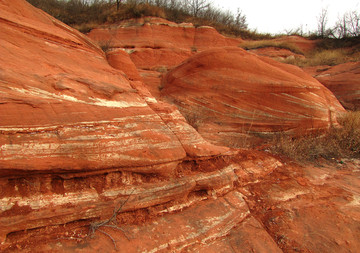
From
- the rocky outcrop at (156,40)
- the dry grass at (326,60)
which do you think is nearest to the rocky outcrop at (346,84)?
the dry grass at (326,60)

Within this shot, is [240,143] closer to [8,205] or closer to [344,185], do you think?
[344,185]

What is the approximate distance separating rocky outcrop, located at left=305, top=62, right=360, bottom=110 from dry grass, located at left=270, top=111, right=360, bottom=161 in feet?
8.81

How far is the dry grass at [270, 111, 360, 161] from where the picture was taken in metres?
4.09

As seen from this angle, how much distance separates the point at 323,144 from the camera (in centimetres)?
442

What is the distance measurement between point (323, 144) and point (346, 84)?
4.41 meters

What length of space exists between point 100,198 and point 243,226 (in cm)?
156

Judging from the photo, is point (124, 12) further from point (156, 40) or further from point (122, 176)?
point (122, 176)

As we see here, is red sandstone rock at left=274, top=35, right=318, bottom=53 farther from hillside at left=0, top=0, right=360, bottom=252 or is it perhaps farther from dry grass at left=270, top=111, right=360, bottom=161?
hillside at left=0, top=0, right=360, bottom=252

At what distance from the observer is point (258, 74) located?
466 cm

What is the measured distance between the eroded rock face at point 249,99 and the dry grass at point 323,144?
245 mm

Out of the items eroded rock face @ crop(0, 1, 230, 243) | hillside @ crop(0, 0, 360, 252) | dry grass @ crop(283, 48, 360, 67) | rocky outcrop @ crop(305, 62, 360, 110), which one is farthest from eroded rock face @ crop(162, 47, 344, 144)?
dry grass @ crop(283, 48, 360, 67)

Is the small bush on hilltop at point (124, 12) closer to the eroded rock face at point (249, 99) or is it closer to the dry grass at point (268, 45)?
the dry grass at point (268, 45)

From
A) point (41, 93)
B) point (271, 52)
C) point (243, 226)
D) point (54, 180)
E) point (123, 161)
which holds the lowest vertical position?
point (243, 226)

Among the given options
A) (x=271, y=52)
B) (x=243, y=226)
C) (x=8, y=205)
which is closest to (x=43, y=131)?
(x=8, y=205)
